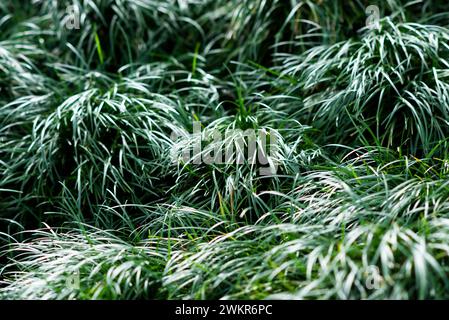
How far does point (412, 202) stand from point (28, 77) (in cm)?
215

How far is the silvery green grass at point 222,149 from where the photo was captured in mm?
2072

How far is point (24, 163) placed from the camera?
293cm

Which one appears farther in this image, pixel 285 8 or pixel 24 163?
pixel 285 8

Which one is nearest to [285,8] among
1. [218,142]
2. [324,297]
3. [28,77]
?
[218,142]

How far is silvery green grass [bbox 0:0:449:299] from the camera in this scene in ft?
6.80

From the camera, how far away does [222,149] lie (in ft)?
8.52

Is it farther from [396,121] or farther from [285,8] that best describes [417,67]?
[285,8]

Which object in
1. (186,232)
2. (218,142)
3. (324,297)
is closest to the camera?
(324,297)

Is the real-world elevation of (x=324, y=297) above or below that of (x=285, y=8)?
below

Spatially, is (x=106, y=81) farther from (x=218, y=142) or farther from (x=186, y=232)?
(x=186, y=232)
